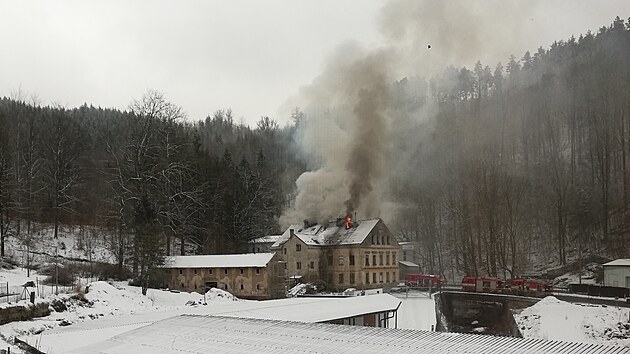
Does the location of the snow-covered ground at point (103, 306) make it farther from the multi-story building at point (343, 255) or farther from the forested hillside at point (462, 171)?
the multi-story building at point (343, 255)

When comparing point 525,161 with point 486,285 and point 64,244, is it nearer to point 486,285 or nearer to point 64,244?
point 486,285

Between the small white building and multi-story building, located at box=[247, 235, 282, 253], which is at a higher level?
multi-story building, located at box=[247, 235, 282, 253]

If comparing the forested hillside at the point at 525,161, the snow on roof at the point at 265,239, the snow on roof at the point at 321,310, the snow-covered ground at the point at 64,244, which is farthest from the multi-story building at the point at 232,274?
the forested hillside at the point at 525,161

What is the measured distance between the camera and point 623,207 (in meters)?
46.4

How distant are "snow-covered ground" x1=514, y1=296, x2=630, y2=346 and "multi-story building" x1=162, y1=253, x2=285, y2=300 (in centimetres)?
1661

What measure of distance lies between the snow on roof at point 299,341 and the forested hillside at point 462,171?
26098 millimetres

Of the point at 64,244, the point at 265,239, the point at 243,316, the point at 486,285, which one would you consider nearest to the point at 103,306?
the point at 243,316

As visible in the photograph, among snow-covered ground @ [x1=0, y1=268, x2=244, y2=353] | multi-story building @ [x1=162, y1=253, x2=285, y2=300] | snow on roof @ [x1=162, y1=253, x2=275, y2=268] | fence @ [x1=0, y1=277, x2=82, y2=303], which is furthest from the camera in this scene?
snow on roof @ [x1=162, y1=253, x2=275, y2=268]

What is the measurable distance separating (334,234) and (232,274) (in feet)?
41.5

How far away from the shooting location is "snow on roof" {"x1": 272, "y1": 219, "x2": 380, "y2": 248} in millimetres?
49500

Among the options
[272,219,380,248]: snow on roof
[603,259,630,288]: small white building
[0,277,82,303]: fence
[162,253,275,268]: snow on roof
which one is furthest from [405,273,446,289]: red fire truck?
[0,277,82,303]: fence

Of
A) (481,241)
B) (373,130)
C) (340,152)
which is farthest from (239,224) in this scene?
(481,241)

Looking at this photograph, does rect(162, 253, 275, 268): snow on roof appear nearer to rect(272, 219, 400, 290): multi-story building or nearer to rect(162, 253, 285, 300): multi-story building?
rect(162, 253, 285, 300): multi-story building

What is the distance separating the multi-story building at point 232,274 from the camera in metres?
40.1
